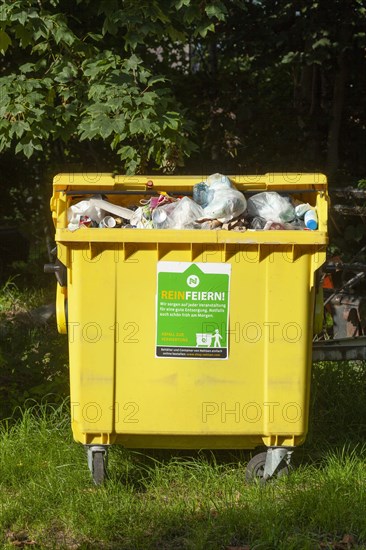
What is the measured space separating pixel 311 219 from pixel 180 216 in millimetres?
601

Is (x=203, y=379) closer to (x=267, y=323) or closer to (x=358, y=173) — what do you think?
(x=267, y=323)

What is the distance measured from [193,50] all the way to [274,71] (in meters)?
0.81

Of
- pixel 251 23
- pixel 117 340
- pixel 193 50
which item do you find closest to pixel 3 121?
pixel 117 340

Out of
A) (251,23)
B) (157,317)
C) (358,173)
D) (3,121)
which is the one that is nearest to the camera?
(157,317)

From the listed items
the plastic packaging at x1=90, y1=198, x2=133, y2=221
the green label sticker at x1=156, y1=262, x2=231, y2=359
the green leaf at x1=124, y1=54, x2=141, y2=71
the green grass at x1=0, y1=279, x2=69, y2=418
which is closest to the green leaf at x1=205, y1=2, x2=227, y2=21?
the green leaf at x1=124, y1=54, x2=141, y2=71

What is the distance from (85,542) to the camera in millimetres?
3857

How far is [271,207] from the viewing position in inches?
168

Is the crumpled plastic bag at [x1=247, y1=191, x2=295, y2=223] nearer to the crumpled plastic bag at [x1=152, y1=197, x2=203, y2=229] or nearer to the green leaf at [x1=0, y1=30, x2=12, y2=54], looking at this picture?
the crumpled plastic bag at [x1=152, y1=197, x2=203, y2=229]

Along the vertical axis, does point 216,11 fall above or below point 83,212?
above

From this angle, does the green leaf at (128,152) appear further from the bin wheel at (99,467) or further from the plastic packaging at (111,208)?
the bin wheel at (99,467)

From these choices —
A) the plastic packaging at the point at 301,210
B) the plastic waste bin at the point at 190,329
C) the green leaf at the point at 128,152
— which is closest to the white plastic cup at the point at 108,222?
the plastic waste bin at the point at 190,329

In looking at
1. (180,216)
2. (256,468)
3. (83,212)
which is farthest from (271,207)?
(256,468)

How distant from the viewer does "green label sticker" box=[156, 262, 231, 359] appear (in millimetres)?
4090

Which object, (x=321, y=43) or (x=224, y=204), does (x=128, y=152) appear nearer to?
(x=224, y=204)
